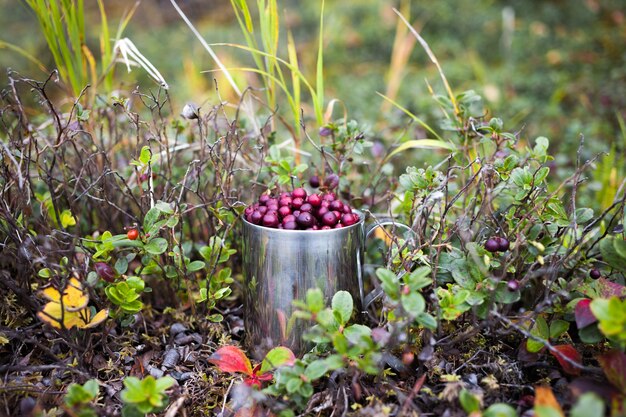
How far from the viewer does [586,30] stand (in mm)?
4625

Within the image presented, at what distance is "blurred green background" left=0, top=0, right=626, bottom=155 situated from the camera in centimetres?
339

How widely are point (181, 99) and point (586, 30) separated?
3.77 m

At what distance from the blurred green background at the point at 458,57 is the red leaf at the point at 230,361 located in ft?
5.14

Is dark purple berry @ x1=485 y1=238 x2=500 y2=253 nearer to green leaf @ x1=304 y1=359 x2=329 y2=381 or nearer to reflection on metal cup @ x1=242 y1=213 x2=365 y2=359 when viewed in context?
reflection on metal cup @ x1=242 y1=213 x2=365 y2=359

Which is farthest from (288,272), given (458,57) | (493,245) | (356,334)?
(458,57)

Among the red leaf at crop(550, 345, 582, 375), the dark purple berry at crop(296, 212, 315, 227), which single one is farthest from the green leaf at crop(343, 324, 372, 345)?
the red leaf at crop(550, 345, 582, 375)

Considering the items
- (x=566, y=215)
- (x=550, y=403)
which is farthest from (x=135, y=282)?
(x=566, y=215)

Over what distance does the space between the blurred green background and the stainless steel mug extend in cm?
137

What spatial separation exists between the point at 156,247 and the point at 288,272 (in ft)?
0.97

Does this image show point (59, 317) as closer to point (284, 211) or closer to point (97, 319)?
point (97, 319)

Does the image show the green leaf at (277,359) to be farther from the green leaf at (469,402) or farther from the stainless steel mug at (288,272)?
the green leaf at (469,402)

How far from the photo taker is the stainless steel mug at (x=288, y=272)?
42.3 inches

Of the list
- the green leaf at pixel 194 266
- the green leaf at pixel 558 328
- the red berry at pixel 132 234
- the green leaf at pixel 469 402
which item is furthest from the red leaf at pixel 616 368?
the red berry at pixel 132 234

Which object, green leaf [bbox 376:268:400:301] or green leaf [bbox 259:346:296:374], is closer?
green leaf [bbox 376:268:400:301]
